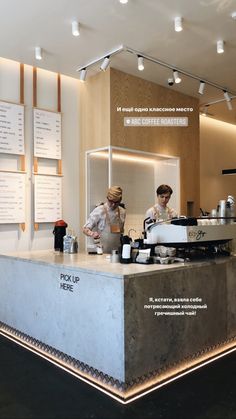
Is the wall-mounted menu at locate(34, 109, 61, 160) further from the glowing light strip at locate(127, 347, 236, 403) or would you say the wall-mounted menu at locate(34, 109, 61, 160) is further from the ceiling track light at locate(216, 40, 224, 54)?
the glowing light strip at locate(127, 347, 236, 403)

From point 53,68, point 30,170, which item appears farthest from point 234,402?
point 53,68

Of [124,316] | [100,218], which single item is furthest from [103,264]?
[100,218]

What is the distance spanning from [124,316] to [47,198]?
2783mm

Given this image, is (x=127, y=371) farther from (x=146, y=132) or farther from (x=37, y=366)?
(x=146, y=132)

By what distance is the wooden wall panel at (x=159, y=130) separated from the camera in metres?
4.67

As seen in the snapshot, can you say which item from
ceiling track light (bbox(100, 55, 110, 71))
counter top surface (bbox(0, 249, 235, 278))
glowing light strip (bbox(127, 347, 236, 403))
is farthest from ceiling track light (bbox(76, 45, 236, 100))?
glowing light strip (bbox(127, 347, 236, 403))

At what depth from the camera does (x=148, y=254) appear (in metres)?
2.71

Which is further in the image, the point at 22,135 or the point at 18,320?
the point at 22,135

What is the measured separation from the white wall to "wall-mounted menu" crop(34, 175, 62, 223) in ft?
0.24

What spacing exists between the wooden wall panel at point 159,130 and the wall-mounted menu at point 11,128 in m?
1.15

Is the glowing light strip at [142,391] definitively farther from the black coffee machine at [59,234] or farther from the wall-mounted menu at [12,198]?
the wall-mounted menu at [12,198]

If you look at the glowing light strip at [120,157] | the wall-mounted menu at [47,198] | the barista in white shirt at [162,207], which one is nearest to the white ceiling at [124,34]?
the glowing light strip at [120,157]

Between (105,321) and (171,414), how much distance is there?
66cm

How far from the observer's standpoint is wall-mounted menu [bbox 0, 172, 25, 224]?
169 inches
